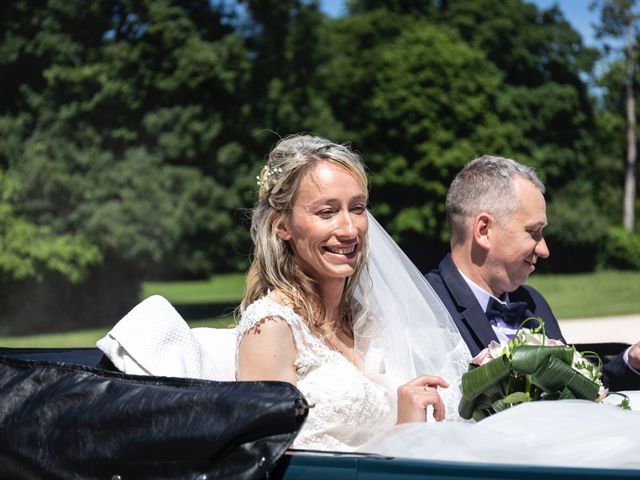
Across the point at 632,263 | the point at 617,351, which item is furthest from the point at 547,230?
the point at 617,351

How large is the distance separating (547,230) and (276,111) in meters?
15.6

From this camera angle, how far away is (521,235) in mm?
3451

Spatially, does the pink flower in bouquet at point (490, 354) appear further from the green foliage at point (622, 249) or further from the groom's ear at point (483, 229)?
the green foliage at point (622, 249)

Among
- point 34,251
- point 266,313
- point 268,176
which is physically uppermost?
point 268,176

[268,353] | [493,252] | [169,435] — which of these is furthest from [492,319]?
[169,435]

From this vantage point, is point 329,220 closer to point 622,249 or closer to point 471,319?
point 471,319

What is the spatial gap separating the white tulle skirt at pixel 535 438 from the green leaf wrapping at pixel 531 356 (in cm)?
20

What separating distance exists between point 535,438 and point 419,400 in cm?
48

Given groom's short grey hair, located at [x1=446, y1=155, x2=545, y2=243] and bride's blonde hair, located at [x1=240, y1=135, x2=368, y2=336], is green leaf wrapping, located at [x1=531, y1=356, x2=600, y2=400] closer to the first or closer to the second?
bride's blonde hair, located at [x1=240, y1=135, x2=368, y2=336]

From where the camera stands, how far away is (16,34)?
19.8m

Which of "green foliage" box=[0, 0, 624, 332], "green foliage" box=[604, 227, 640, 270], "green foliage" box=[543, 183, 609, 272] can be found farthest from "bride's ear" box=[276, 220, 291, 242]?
"green foliage" box=[604, 227, 640, 270]

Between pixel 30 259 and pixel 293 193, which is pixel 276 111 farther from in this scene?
pixel 293 193

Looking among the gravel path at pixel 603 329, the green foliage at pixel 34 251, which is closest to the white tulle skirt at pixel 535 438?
the gravel path at pixel 603 329

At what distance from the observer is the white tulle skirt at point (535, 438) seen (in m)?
1.89
